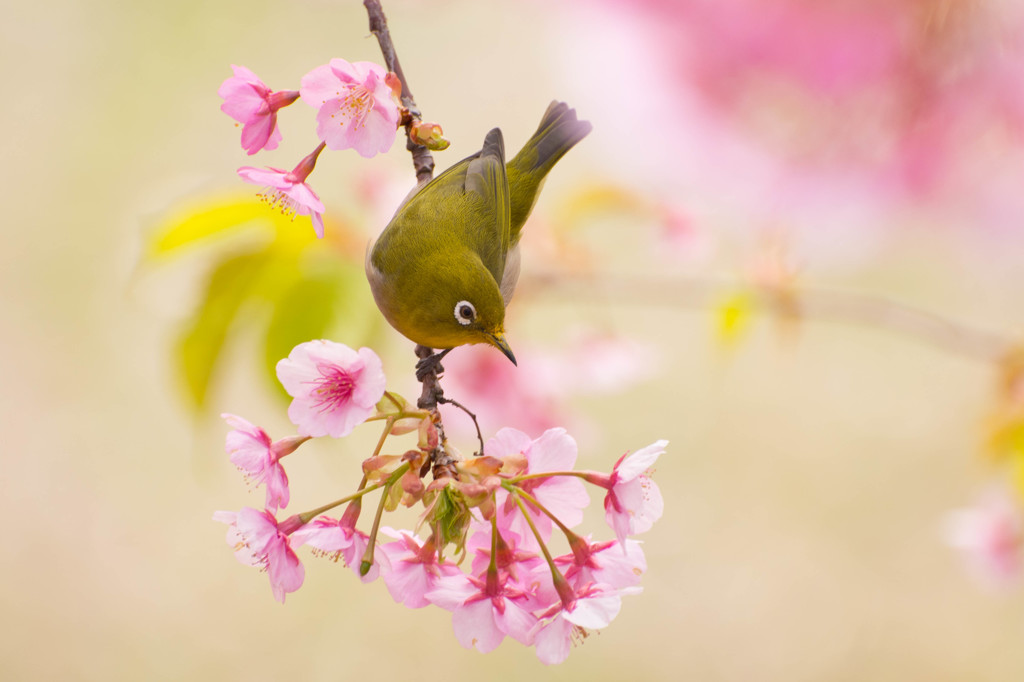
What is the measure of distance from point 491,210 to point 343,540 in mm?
203

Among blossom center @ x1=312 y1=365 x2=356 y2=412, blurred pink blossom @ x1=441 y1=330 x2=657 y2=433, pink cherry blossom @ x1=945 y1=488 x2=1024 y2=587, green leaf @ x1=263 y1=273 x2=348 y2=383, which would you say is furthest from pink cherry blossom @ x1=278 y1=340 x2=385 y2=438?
pink cherry blossom @ x1=945 y1=488 x2=1024 y2=587

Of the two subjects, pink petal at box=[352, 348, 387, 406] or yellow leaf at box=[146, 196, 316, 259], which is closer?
pink petal at box=[352, 348, 387, 406]

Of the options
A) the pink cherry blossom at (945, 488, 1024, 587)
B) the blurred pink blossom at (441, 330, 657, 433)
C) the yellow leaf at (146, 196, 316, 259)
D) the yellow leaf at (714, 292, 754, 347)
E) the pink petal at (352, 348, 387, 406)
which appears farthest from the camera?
the pink cherry blossom at (945, 488, 1024, 587)

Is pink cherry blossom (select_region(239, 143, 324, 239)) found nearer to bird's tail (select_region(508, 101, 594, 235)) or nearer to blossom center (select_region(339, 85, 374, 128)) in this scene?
blossom center (select_region(339, 85, 374, 128))

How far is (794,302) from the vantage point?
0.86 meters

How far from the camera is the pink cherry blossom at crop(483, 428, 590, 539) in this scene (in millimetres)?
362

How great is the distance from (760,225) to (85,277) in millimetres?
1762

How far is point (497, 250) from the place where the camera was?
467 millimetres

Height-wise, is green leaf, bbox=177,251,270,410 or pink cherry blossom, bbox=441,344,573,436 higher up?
pink cherry blossom, bbox=441,344,573,436

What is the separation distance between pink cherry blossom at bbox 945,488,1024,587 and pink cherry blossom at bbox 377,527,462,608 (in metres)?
0.98

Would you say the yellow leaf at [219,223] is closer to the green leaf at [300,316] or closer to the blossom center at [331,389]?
the green leaf at [300,316]

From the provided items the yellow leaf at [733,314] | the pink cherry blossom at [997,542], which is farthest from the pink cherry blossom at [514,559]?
the pink cherry blossom at [997,542]

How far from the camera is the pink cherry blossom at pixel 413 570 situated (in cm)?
36

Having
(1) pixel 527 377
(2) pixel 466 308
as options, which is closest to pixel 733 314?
(1) pixel 527 377
